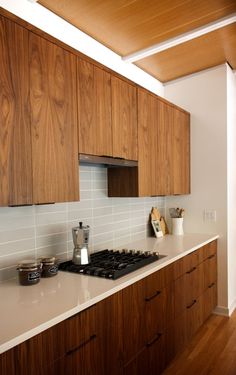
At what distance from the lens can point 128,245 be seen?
2699 millimetres

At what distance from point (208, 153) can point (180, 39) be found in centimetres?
126

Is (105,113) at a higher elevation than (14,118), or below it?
higher

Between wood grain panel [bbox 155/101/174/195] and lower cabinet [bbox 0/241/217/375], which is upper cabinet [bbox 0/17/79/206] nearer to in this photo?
lower cabinet [bbox 0/241/217/375]

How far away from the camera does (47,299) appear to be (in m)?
1.39

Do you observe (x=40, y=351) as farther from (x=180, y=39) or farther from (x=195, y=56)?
(x=195, y=56)

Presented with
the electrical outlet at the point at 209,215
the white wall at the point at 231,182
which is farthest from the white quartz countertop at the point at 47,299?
the white wall at the point at 231,182

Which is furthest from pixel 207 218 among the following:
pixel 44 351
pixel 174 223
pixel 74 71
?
pixel 44 351

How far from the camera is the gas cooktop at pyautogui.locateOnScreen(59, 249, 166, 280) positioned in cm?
175

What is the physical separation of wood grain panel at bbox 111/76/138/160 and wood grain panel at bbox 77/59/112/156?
2.7 inches

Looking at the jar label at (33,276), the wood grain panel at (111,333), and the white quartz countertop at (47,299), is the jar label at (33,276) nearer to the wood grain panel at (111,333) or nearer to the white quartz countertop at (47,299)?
the white quartz countertop at (47,299)

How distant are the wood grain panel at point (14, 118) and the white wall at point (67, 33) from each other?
0.47 m

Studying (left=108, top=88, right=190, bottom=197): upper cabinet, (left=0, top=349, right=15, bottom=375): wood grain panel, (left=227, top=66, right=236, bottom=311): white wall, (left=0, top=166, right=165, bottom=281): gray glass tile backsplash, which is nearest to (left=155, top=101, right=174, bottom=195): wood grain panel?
(left=108, top=88, right=190, bottom=197): upper cabinet

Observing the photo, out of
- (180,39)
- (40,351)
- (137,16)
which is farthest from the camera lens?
(180,39)

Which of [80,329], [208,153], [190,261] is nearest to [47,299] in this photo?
[80,329]
